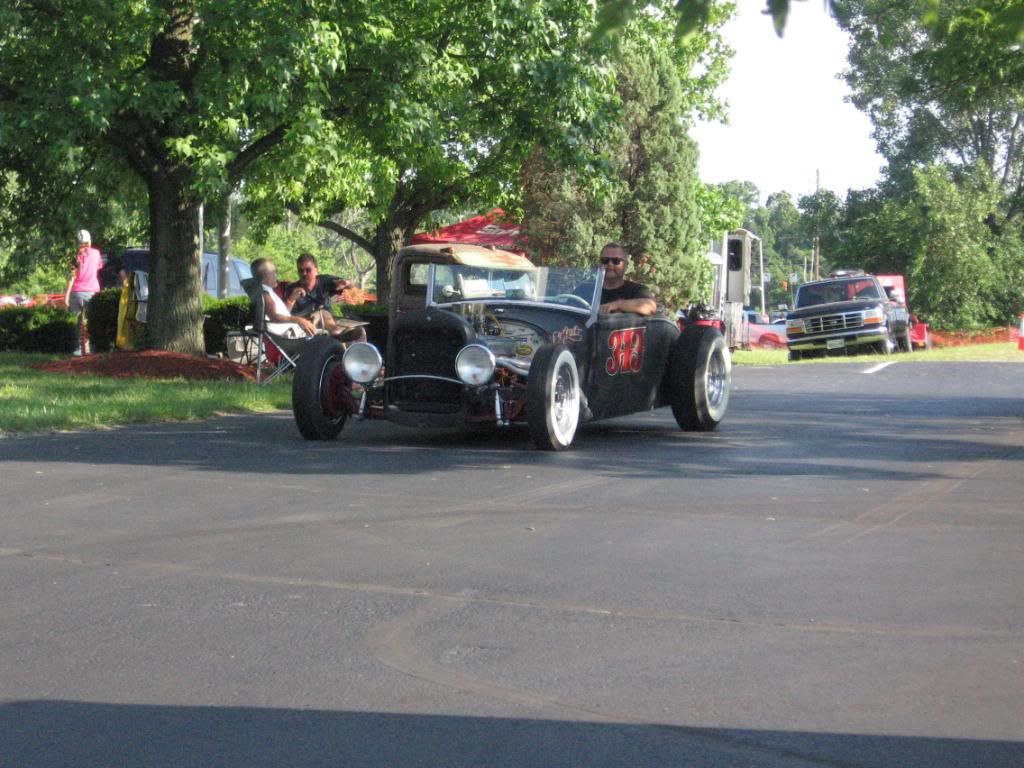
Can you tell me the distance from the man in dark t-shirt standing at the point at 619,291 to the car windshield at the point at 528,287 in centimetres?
21

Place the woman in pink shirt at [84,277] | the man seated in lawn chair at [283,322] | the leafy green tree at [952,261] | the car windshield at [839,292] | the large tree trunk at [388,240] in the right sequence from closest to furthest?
the man seated in lawn chair at [283,322] → the woman in pink shirt at [84,277] → the large tree trunk at [388,240] → the car windshield at [839,292] → the leafy green tree at [952,261]

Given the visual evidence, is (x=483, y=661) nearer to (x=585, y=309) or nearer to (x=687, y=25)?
(x=687, y=25)

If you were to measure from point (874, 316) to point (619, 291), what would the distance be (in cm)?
2109

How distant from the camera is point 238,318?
2250cm

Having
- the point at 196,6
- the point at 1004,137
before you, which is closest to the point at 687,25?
the point at 196,6

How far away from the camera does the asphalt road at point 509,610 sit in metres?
4.04

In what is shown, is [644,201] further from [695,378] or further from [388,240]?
[695,378]

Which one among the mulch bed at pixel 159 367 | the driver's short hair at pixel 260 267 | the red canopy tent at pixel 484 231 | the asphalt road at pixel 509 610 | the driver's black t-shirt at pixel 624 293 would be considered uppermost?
the red canopy tent at pixel 484 231

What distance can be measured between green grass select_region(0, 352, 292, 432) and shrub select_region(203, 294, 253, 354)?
17.7 ft

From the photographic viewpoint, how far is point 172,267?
18.7 metres

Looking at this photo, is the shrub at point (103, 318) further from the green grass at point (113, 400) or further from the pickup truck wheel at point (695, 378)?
the pickup truck wheel at point (695, 378)

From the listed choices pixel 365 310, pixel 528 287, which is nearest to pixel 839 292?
pixel 365 310

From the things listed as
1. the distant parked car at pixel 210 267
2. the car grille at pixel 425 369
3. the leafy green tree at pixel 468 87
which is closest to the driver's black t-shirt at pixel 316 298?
the leafy green tree at pixel 468 87

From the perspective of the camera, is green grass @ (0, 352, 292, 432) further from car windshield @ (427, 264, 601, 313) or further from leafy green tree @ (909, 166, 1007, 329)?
→ leafy green tree @ (909, 166, 1007, 329)
